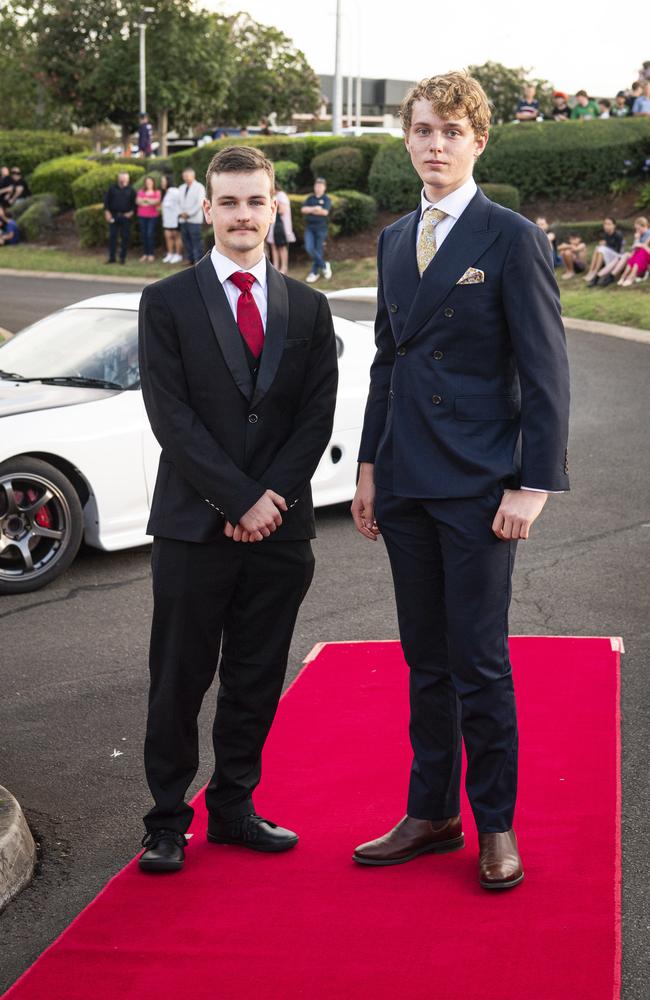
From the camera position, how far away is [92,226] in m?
30.9

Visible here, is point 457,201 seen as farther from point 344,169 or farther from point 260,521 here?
point 344,169

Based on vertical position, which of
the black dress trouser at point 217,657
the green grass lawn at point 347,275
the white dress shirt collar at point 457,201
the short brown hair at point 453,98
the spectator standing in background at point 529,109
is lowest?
the green grass lawn at point 347,275

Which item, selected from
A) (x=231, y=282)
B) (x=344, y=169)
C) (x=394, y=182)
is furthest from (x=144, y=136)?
(x=231, y=282)

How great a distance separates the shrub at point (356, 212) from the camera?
91.1 ft

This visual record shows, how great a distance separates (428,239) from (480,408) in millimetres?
505

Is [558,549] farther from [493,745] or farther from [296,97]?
[296,97]

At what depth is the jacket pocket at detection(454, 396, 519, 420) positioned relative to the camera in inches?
141

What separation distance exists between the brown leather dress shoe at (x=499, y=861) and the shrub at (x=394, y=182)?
2566 centimetres

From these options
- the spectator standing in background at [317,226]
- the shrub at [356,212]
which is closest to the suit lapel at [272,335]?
the spectator standing in background at [317,226]

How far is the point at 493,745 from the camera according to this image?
363cm

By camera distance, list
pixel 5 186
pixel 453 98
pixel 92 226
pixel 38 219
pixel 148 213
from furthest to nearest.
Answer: pixel 5 186
pixel 38 219
pixel 92 226
pixel 148 213
pixel 453 98

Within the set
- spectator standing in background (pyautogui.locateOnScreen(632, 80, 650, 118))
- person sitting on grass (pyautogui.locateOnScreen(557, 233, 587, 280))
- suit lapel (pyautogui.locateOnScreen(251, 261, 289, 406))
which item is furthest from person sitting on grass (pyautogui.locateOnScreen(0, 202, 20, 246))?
suit lapel (pyautogui.locateOnScreen(251, 261, 289, 406))

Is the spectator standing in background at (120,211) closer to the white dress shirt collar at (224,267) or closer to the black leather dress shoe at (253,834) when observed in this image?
the white dress shirt collar at (224,267)

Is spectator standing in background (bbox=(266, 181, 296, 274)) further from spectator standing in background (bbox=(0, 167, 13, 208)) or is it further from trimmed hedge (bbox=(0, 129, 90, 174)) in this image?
trimmed hedge (bbox=(0, 129, 90, 174))
